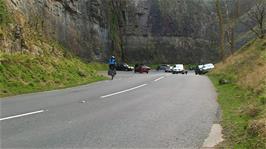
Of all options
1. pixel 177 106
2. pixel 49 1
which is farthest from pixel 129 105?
pixel 49 1

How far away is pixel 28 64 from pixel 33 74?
50.9 inches

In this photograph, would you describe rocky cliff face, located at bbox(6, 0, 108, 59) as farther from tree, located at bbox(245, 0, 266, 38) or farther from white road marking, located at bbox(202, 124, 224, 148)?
white road marking, located at bbox(202, 124, 224, 148)

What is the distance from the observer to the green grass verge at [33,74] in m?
23.0

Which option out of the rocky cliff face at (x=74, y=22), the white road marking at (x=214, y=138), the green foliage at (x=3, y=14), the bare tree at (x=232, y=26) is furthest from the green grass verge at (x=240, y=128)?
the bare tree at (x=232, y=26)

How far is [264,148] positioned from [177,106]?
26.7ft

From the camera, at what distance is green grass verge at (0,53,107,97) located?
2297cm

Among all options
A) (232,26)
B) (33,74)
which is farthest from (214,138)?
(232,26)

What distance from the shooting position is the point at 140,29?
315 ft

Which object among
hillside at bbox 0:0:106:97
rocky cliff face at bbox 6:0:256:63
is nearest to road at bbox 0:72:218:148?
hillside at bbox 0:0:106:97

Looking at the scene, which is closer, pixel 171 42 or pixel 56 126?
pixel 56 126

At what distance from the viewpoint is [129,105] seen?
16203 mm

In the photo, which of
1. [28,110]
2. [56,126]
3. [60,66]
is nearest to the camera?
[56,126]

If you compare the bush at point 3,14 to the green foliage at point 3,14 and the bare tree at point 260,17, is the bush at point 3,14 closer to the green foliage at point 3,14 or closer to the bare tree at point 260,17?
the green foliage at point 3,14

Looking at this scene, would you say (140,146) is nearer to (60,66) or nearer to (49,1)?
(60,66)
